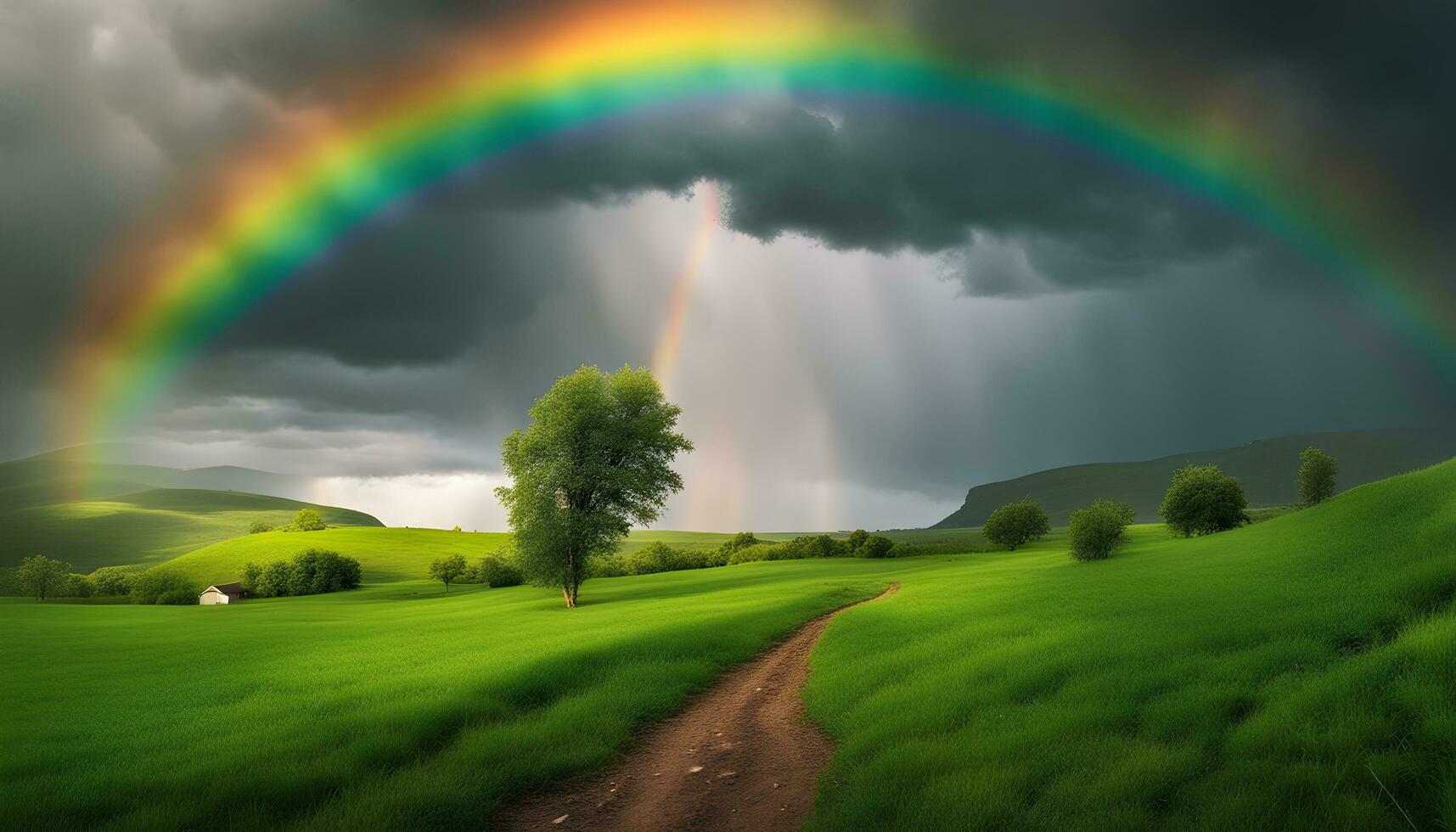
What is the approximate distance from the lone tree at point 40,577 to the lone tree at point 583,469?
96128 mm

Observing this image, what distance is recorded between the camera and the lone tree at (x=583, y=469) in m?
46.4

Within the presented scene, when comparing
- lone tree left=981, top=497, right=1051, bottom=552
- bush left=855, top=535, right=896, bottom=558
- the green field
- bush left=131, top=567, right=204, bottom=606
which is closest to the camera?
the green field

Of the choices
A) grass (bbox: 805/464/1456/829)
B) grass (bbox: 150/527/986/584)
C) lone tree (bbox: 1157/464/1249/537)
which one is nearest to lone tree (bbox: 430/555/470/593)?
grass (bbox: 150/527/986/584)

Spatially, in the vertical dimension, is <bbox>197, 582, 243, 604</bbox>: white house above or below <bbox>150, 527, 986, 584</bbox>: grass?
below

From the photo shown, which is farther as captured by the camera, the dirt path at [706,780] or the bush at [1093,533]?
the bush at [1093,533]

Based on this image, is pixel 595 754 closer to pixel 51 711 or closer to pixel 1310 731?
pixel 1310 731

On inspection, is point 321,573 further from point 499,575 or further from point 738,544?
point 738,544

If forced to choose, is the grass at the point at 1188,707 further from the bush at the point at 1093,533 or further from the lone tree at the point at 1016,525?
the lone tree at the point at 1016,525

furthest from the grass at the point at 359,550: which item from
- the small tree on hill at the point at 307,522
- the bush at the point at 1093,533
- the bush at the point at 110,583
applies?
the bush at the point at 1093,533

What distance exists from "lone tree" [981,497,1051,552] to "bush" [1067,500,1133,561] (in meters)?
40.6

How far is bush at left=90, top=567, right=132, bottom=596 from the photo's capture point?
10500cm

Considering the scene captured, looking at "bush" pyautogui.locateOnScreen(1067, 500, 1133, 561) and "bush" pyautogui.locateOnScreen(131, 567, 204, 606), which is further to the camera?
"bush" pyautogui.locateOnScreen(131, 567, 204, 606)

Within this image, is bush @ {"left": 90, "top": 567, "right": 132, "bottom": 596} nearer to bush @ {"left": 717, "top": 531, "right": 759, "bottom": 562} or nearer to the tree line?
bush @ {"left": 717, "top": 531, "right": 759, "bottom": 562}

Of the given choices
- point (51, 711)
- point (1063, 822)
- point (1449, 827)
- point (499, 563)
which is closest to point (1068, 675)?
point (1063, 822)
